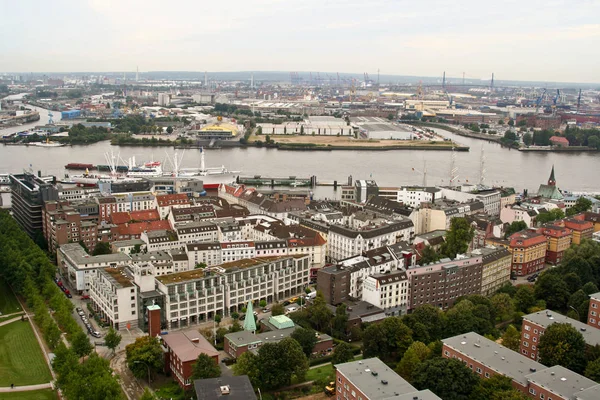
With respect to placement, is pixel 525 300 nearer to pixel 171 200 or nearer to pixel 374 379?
pixel 374 379

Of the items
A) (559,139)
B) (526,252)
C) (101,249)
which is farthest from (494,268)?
(559,139)

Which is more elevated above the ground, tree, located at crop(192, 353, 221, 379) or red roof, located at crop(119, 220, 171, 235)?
red roof, located at crop(119, 220, 171, 235)

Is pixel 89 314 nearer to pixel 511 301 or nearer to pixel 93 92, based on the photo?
pixel 511 301

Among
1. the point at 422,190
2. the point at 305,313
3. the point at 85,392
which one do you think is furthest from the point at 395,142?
the point at 85,392

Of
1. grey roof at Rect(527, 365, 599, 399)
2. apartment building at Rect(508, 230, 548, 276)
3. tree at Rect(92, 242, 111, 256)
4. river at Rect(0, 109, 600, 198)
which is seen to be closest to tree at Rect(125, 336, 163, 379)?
grey roof at Rect(527, 365, 599, 399)

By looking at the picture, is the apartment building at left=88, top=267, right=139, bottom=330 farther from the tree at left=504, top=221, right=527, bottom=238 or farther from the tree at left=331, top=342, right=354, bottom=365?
the tree at left=504, top=221, right=527, bottom=238
